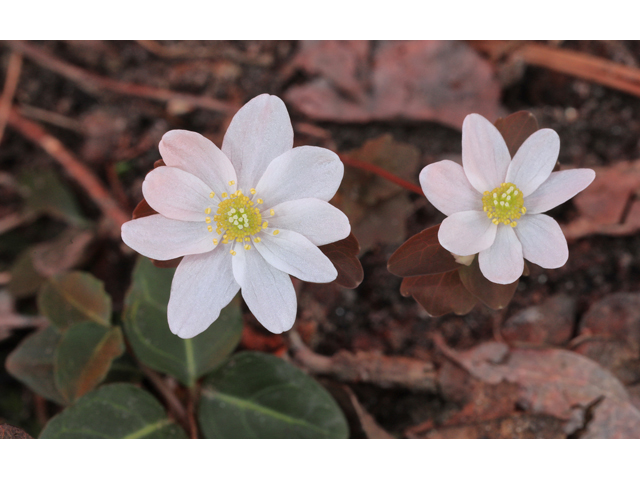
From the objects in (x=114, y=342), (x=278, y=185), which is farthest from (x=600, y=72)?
(x=114, y=342)

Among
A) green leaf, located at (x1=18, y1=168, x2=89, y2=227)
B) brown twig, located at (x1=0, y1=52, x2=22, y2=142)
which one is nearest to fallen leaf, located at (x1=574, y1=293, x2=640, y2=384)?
green leaf, located at (x1=18, y1=168, x2=89, y2=227)

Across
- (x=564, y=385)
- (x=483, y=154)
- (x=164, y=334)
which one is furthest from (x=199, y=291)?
(x=564, y=385)

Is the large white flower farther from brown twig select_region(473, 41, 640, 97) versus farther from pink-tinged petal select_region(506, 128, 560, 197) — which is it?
brown twig select_region(473, 41, 640, 97)

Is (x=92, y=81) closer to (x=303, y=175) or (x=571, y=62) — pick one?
(x=303, y=175)

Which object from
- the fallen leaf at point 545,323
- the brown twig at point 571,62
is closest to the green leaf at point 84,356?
the fallen leaf at point 545,323

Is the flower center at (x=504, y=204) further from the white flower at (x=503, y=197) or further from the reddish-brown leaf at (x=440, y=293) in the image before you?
the reddish-brown leaf at (x=440, y=293)
